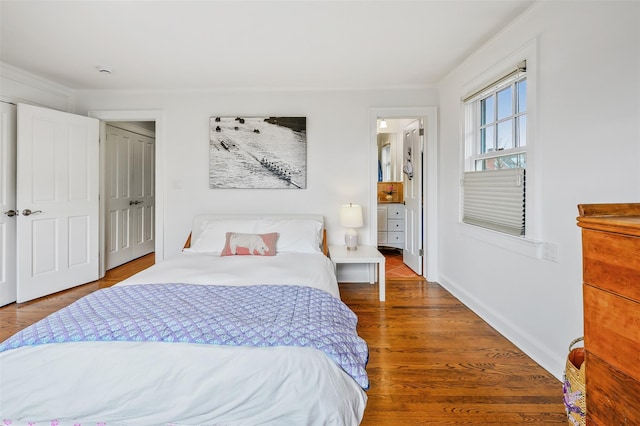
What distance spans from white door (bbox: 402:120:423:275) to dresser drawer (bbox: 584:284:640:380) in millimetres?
3035

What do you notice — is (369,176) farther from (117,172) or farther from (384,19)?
(117,172)

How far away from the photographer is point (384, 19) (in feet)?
7.63

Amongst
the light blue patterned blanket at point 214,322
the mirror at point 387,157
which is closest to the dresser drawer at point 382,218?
the mirror at point 387,157

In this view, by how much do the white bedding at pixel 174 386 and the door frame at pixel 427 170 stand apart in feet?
8.84

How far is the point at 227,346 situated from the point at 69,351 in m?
0.65

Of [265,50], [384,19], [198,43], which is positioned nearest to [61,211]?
[198,43]

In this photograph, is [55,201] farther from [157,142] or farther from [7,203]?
[157,142]

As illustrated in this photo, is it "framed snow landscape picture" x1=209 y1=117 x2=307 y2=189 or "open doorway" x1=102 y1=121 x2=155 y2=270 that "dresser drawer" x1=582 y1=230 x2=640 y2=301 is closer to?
"framed snow landscape picture" x1=209 y1=117 x2=307 y2=189

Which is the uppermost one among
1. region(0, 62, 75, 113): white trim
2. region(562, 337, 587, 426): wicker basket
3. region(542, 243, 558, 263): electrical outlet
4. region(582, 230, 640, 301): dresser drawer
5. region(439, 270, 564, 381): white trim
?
region(0, 62, 75, 113): white trim

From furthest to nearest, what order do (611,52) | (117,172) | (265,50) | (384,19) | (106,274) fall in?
(117,172)
(106,274)
(265,50)
(384,19)
(611,52)

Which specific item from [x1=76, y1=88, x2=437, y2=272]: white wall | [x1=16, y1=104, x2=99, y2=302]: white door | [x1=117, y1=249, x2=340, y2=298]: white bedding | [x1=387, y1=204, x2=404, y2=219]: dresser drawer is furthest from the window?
[x1=16, y1=104, x2=99, y2=302]: white door

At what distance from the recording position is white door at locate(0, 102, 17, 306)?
10.2ft

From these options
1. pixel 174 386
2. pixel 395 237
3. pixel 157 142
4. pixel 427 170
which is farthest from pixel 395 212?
pixel 174 386

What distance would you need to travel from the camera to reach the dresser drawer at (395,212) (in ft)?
18.6
